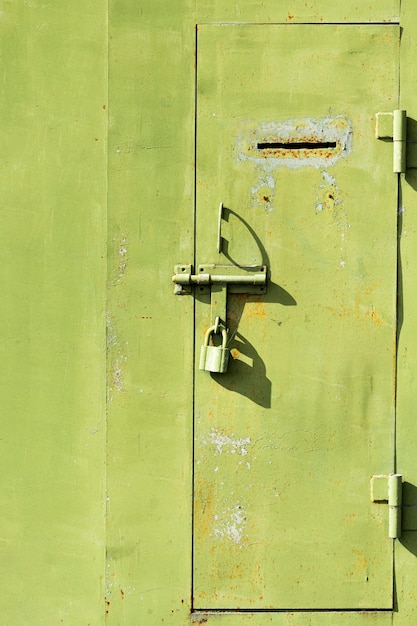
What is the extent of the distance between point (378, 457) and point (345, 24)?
1.41 m

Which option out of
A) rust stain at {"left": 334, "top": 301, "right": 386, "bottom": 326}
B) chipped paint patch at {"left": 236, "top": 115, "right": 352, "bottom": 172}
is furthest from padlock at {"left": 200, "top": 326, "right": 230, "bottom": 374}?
chipped paint patch at {"left": 236, "top": 115, "right": 352, "bottom": 172}

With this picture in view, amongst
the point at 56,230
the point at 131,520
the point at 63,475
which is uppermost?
the point at 56,230

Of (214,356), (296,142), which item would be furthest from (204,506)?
(296,142)

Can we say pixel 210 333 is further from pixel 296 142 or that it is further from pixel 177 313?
pixel 296 142

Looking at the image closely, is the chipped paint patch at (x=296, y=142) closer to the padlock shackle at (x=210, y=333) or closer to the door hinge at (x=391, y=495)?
the padlock shackle at (x=210, y=333)

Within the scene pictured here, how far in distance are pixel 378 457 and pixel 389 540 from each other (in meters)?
0.28

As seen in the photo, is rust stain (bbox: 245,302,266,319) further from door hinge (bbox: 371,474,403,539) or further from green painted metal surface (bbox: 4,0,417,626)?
door hinge (bbox: 371,474,403,539)

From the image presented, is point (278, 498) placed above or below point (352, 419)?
below

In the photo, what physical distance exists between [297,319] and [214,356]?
A: 12.0 inches

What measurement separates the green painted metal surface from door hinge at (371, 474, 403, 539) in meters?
0.04

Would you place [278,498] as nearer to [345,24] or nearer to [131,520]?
[131,520]

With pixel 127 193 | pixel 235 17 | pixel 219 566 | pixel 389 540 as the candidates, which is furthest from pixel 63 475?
pixel 235 17

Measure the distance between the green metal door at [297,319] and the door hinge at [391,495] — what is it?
0.03m

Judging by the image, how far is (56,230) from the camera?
2.34 m
